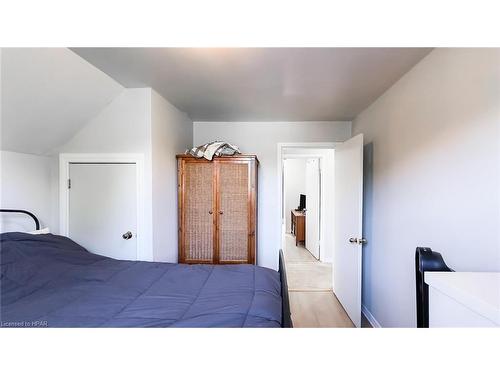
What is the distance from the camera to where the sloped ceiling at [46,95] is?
1400 mm

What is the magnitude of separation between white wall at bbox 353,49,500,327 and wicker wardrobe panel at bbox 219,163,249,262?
1393mm

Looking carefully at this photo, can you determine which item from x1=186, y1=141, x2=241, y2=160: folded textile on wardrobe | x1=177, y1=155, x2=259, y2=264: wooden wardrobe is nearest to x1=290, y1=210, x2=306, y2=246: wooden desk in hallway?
x1=177, y1=155, x2=259, y2=264: wooden wardrobe

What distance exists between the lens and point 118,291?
128 centimetres

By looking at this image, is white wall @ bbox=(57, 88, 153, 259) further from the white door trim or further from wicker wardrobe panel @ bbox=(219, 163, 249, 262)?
wicker wardrobe panel @ bbox=(219, 163, 249, 262)

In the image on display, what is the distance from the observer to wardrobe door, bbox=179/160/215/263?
8.29ft

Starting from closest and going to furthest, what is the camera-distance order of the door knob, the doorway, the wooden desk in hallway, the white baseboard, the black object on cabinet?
the black object on cabinet < the door knob < the white baseboard < the doorway < the wooden desk in hallway

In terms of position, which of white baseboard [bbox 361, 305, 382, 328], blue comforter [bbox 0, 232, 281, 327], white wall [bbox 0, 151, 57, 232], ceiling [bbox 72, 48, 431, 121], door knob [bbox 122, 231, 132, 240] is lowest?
white baseboard [bbox 361, 305, 382, 328]

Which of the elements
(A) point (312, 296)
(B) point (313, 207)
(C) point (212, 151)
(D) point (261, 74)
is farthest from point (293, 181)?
(D) point (261, 74)

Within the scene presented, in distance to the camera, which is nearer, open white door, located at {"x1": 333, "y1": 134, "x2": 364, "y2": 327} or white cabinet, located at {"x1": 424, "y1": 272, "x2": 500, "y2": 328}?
white cabinet, located at {"x1": 424, "y1": 272, "x2": 500, "y2": 328}

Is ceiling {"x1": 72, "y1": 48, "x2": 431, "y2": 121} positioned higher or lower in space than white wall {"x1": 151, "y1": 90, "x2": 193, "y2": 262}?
higher

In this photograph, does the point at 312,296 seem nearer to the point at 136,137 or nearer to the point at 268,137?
the point at 268,137

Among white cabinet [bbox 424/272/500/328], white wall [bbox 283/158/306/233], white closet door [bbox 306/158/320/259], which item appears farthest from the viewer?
white wall [bbox 283/158/306/233]
